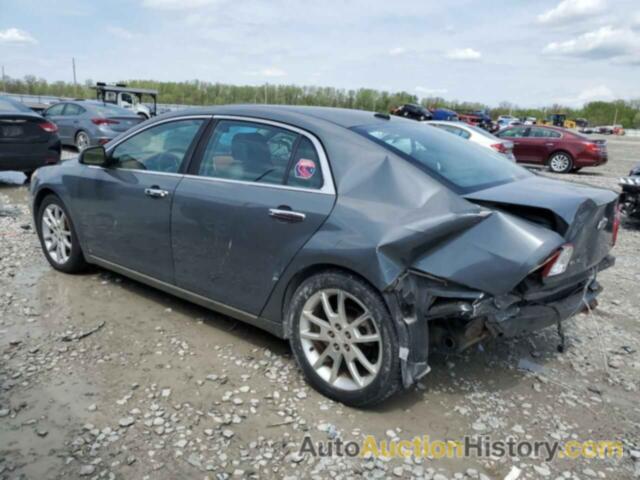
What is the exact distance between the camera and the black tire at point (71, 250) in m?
4.61

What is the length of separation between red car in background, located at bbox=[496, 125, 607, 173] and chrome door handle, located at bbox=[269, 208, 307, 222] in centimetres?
1578

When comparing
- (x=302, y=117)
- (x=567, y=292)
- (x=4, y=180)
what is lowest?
(x=4, y=180)

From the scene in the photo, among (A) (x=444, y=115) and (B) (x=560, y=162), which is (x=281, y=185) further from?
(A) (x=444, y=115)

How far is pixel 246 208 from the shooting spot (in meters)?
3.20

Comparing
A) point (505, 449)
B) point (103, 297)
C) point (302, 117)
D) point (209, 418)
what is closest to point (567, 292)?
point (505, 449)

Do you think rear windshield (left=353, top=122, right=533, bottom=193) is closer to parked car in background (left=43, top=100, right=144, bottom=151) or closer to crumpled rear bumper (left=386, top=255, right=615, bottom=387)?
crumpled rear bumper (left=386, top=255, right=615, bottom=387)

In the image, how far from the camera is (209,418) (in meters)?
2.80

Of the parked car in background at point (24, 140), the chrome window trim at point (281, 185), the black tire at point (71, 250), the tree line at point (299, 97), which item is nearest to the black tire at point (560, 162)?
the parked car in background at point (24, 140)

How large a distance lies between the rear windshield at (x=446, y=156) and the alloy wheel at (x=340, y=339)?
89cm

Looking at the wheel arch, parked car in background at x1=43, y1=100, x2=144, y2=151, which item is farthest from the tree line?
the wheel arch

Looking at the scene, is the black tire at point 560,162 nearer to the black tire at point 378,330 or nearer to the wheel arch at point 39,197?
the wheel arch at point 39,197

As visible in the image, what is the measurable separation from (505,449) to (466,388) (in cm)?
57

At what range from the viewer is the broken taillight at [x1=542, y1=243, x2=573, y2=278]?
2.64 meters

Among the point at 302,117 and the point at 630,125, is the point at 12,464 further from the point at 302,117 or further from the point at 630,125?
the point at 630,125
